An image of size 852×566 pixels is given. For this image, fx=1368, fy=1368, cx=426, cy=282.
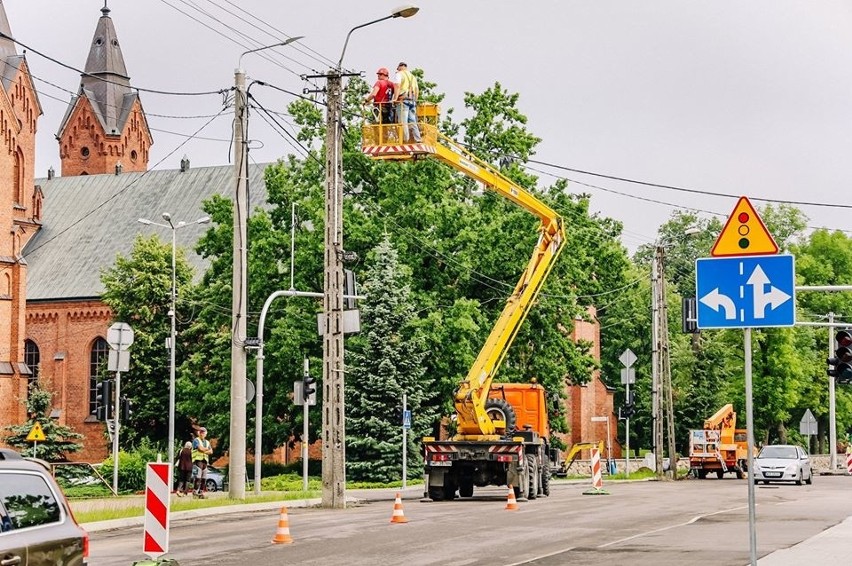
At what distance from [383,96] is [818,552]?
14060mm

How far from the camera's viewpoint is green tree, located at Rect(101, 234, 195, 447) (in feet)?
205

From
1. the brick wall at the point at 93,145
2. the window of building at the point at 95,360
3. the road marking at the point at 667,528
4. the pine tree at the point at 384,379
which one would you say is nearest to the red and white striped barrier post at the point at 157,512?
the road marking at the point at 667,528

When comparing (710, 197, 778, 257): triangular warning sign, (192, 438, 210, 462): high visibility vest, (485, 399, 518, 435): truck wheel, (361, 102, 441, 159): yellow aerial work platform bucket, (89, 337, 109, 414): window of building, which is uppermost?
(361, 102, 441, 159): yellow aerial work platform bucket

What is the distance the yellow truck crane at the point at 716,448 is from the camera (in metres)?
56.8

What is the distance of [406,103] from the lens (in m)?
28.2

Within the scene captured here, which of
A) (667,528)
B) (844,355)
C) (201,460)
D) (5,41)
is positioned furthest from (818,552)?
(5,41)

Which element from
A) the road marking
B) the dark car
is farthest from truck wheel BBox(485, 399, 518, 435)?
the dark car

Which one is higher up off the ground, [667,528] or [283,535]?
[283,535]

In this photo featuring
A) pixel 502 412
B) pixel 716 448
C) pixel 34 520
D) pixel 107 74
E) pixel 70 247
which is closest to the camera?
pixel 34 520

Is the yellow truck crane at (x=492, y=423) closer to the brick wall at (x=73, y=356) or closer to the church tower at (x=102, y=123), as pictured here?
the brick wall at (x=73, y=356)

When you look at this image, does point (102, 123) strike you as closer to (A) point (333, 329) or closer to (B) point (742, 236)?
(A) point (333, 329)

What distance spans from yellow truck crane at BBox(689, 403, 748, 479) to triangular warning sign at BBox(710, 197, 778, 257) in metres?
46.4

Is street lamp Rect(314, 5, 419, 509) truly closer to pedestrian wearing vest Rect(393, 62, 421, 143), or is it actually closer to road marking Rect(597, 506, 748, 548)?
pedestrian wearing vest Rect(393, 62, 421, 143)

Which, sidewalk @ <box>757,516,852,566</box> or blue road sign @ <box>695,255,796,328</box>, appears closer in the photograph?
blue road sign @ <box>695,255,796,328</box>
